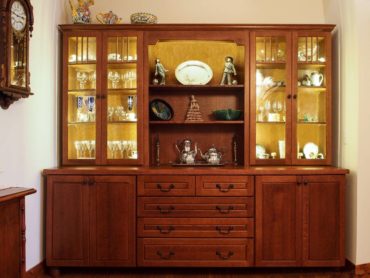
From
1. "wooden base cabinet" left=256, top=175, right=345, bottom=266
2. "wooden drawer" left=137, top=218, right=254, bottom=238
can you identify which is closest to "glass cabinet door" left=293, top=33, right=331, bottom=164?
"wooden base cabinet" left=256, top=175, right=345, bottom=266

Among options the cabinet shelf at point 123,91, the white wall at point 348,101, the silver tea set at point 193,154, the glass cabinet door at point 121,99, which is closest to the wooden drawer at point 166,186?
the glass cabinet door at point 121,99

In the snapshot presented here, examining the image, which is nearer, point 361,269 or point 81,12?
point 361,269

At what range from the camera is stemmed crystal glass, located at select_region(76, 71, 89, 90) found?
3432mm

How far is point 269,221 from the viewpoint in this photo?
3.06 meters

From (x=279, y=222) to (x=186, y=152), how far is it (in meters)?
1.04

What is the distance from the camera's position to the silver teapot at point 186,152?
352 centimetres

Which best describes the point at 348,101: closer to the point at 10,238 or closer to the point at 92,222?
the point at 92,222

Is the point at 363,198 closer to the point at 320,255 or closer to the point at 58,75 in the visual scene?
the point at 320,255

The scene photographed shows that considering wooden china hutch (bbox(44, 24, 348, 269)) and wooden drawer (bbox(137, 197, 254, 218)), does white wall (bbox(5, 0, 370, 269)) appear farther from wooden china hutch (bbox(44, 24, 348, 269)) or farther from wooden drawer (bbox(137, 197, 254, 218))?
wooden drawer (bbox(137, 197, 254, 218))

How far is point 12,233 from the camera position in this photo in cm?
199

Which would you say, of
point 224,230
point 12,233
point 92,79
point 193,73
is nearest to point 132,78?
point 92,79

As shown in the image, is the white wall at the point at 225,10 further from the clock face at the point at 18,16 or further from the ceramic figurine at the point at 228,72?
the clock face at the point at 18,16

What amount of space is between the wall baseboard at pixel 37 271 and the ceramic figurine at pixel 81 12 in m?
2.08

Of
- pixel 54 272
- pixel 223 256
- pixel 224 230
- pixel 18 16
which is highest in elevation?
pixel 18 16
